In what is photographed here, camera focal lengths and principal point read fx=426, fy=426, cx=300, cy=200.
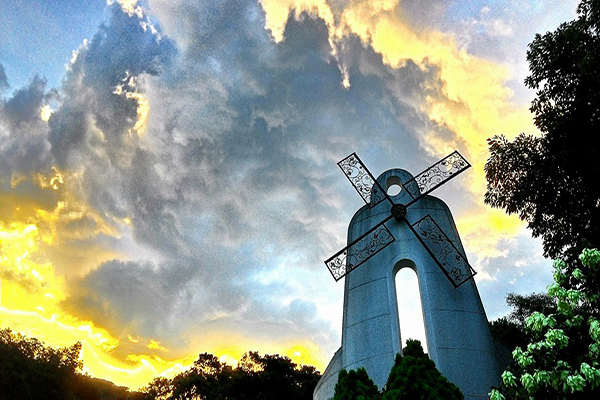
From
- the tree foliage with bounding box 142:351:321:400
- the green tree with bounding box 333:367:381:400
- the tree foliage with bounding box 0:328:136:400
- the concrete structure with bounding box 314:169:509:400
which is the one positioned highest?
the tree foliage with bounding box 142:351:321:400

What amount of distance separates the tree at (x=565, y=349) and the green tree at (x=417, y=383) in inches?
42.0

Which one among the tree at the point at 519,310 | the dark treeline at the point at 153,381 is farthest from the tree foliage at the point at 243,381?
the tree at the point at 519,310

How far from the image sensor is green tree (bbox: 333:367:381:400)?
322 inches

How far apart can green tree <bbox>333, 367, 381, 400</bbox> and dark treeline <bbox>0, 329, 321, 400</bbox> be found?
24481 mm

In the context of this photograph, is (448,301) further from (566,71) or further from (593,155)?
(566,71)

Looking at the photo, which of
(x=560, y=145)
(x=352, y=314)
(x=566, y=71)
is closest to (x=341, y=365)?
(x=352, y=314)

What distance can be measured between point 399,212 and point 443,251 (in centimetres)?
180

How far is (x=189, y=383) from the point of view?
3431cm

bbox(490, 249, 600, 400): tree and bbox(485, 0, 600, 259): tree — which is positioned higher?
bbox(485, 0, 600, 259): tree

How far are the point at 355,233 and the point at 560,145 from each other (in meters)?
6.51

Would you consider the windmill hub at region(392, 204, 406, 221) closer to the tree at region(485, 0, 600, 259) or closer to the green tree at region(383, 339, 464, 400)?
the tree at region(485, 0, 600, 259)

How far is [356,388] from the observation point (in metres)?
8.33

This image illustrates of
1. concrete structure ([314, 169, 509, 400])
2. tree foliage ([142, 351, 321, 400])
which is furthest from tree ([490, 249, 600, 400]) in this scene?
tree foliage ([142, 351, 321, 400])

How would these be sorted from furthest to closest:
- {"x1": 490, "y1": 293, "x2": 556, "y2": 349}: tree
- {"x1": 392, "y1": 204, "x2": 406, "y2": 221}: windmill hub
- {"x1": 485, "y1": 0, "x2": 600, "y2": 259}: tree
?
1. {"x1": 490, "y1": 293, "x2": 556, "y2": 349}: tree
2. {"x1": 392, "y1": 204, "x2": 406, "y2": 221}: windmill hub
3. {"x1": 485, "y1": 0, "x2": 600, "y2": 259}: tree
